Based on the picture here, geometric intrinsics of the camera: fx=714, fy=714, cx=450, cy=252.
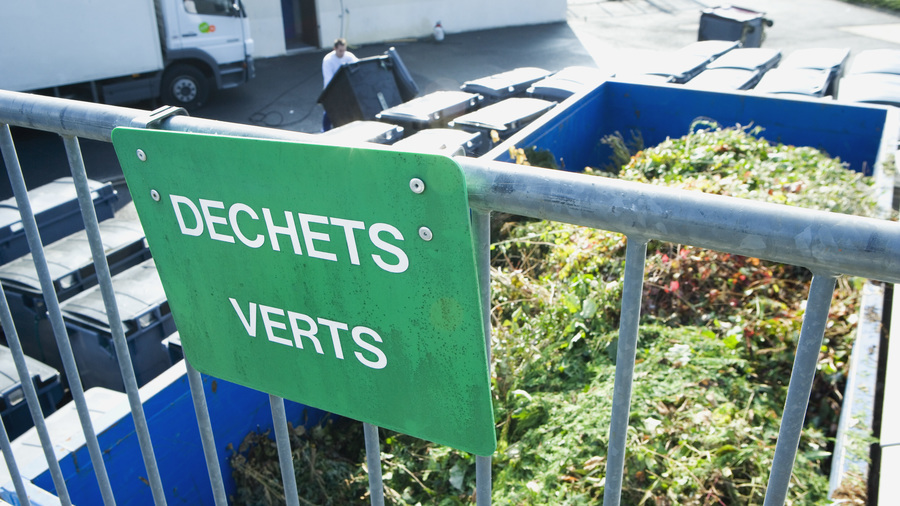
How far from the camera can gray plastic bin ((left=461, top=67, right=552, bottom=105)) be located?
856 centimetres

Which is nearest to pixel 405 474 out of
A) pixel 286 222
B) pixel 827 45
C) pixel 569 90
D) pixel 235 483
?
pixel 235 483

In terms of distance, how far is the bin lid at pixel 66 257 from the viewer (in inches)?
197

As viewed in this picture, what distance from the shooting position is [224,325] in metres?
1.37

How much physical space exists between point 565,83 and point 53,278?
227 inches

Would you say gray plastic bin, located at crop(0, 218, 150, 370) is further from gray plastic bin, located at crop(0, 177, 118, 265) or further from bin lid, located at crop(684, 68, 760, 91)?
bin lid, located at crop(684, 68, 760, 91)

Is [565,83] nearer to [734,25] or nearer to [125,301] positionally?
[125,301]

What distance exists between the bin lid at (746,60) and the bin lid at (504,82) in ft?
7.50

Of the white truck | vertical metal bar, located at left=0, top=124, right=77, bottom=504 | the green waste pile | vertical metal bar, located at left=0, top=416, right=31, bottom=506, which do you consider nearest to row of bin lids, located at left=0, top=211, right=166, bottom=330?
the green waste pile

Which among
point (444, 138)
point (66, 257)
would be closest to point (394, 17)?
point (444, 138)

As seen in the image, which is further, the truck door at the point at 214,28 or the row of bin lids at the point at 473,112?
the truck door at the point at 214,28

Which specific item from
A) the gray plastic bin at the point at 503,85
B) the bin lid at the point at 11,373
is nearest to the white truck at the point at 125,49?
the gray plastic bin at the point at 503,85

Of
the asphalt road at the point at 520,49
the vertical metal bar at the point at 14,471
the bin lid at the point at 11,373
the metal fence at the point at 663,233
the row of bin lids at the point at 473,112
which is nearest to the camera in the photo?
the metal fence at the point at 663,233

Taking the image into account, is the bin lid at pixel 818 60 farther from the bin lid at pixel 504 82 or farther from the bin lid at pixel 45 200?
the bin lid at pixel 45 200

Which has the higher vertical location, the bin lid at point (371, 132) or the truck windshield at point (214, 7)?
the truck windshield at point (214, 7)
